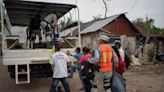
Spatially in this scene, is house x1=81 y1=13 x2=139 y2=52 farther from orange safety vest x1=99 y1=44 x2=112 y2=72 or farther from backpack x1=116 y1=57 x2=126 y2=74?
orange safety vest x1=99 y1=44 x2=112 y2=72

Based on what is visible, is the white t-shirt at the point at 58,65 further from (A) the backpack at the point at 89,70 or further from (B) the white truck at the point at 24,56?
(B) the white truck at the point at 24,56

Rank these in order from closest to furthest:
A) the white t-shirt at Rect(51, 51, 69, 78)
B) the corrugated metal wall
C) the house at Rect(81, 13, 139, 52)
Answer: the white t-shirt at Rect(51, 51, 69, 78) < the house at Rect(81, 13, 139, 52) < the corrugated metal wall

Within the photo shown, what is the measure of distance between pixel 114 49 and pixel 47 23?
403cm

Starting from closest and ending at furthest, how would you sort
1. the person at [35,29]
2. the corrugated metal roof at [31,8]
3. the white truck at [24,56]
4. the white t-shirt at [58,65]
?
the white t-shirt at [58,65]
the white truck at [24,56]
the corrugated metal roof at [31,8]
the person at [35,29]

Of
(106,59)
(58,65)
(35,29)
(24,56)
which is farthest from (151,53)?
(106,59)

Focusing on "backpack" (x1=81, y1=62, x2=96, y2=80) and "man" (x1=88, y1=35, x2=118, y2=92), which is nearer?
"man" (x1=88, y1=35, x2=118, y2=92)

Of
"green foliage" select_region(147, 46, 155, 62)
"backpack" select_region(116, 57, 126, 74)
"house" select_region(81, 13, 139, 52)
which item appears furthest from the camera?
"house" select_region(81, 13, 139, 52)

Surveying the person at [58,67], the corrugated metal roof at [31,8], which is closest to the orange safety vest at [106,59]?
the person at [58,67]

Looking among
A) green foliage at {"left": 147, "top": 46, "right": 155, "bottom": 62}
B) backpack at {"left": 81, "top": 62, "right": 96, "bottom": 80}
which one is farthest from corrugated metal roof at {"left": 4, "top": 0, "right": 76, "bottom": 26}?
green foliage at {"left": 147, "top": 46, "right": 155, "bottom": 62}

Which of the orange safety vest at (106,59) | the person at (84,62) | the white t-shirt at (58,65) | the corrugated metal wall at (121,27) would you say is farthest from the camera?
the corrugated metal wall at (121,27)

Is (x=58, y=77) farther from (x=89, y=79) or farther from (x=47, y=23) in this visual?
(x=47, y=23)

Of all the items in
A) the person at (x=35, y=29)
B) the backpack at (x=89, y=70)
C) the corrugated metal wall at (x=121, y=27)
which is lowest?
the backpack at (x=89, y=70)

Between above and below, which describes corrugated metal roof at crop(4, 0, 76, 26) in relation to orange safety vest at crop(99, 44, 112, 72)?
above

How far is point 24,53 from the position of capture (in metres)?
8.12
